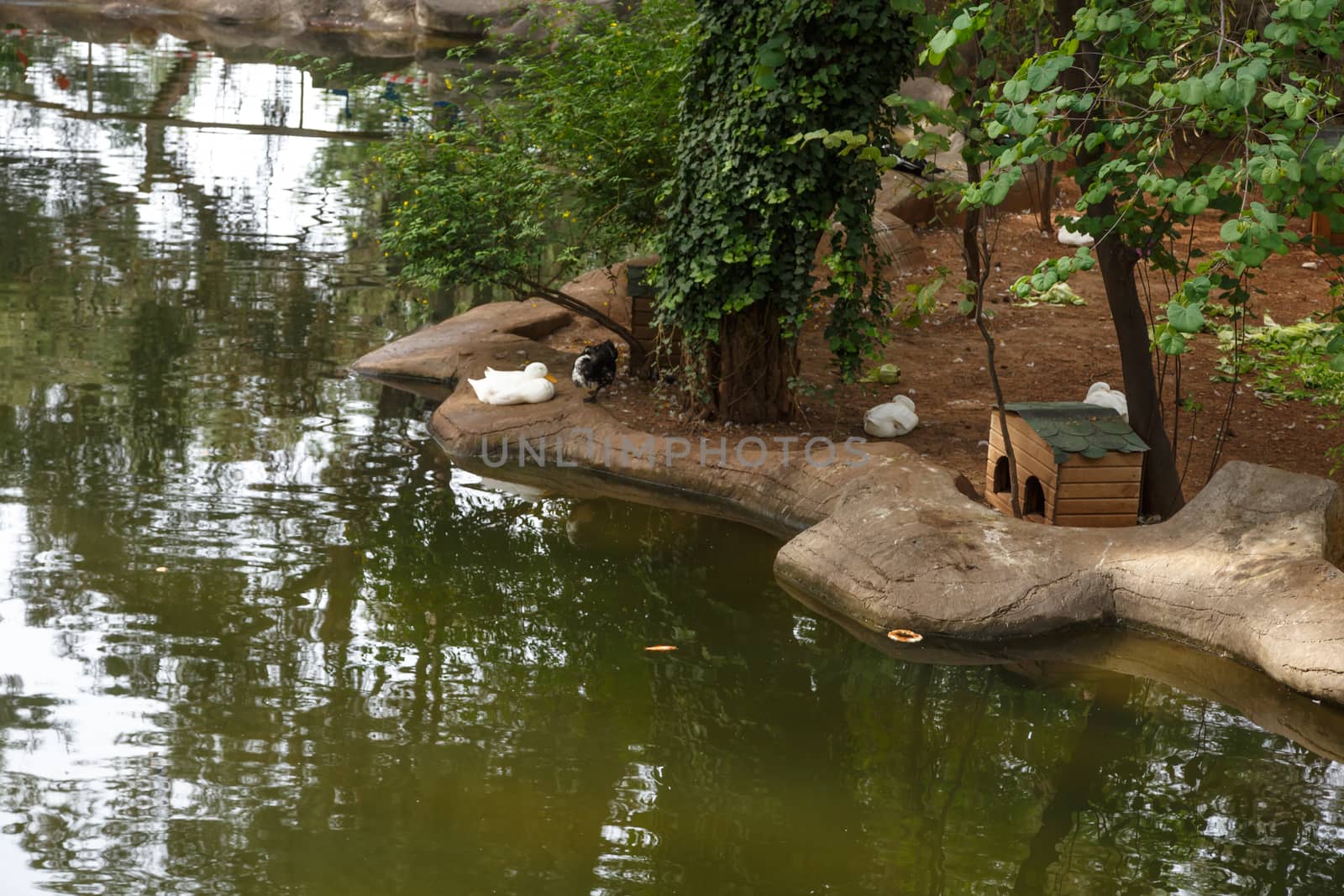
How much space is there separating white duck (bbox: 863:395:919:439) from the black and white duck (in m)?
1.72

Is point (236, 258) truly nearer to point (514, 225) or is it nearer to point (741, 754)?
point (514, 225)

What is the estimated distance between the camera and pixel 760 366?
28.1 ft

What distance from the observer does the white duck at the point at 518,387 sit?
353 inches

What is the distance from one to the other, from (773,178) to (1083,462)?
233 cm

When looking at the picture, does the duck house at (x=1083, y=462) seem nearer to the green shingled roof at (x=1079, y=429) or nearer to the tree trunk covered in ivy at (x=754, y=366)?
the green shingled roof at (x=1079, y=429)

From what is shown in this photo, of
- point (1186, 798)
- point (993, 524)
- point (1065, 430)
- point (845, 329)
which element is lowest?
point (1186, 798)

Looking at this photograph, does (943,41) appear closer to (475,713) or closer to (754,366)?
(475,713)

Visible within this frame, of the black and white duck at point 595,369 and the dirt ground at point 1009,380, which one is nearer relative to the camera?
the dirt ground at point 1009,380

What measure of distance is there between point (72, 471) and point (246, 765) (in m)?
3.48

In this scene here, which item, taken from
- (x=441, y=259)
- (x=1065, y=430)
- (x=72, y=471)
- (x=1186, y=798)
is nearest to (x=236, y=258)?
(x=441, y=259)

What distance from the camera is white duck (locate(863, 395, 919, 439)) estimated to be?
8.48 m

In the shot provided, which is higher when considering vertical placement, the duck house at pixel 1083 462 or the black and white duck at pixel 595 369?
the black and white duck at pixel 595 369

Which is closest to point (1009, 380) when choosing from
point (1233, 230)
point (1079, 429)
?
point (1079, 429)

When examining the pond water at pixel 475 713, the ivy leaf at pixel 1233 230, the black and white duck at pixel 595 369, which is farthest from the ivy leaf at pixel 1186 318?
the black and white duck at pixel 595 369
